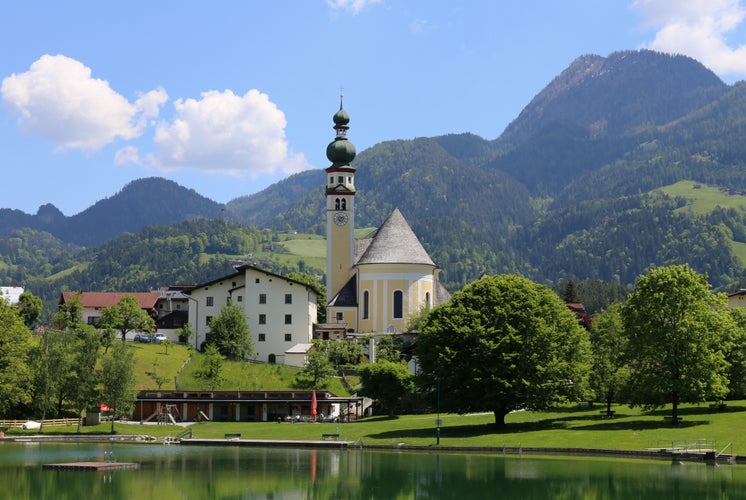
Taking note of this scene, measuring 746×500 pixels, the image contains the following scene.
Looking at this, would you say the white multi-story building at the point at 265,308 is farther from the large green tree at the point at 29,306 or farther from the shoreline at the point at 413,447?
the shoreline at the point at 413,447

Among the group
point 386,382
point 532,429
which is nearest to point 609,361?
point 532,429

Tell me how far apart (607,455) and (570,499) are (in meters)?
18.2

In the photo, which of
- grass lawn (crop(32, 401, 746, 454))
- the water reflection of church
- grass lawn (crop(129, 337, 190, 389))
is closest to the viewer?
grass lawn (crop(32, 401, 746, 454))

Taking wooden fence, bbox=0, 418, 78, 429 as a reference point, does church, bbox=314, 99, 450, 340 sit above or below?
above

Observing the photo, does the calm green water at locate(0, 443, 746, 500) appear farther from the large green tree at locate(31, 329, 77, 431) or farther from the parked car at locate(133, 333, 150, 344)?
the parked car at locate(133, 333, 150, 344)

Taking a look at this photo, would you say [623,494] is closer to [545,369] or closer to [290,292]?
[545,369]

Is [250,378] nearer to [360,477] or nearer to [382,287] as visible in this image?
[382,287]

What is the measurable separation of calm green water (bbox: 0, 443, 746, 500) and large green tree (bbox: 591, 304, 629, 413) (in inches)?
822

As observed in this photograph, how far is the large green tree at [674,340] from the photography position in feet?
232

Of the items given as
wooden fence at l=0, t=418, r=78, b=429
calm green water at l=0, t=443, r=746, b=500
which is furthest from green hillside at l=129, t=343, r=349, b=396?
calm green water at l=0, t=443, r=746, b=500

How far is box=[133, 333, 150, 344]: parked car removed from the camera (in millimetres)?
119725

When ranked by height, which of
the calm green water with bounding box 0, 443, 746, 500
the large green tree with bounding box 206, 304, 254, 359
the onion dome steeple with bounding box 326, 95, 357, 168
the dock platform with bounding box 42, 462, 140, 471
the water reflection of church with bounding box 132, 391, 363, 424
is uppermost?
the onion dome steeple with bounding box 326, 95, 357, 168

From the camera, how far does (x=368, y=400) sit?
93812 mm

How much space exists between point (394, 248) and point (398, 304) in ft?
23.0
